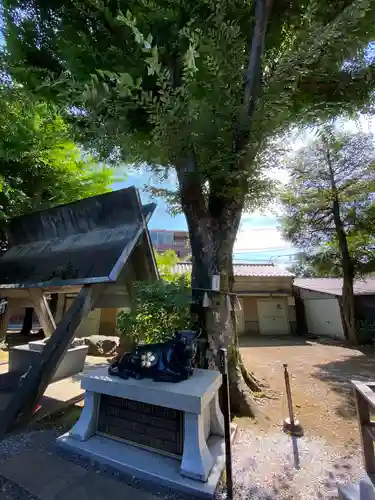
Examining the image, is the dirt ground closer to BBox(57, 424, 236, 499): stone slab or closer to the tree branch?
BBox(57, 424, 236, 499): stone slab

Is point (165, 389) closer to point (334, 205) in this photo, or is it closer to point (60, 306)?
point (334, 205)

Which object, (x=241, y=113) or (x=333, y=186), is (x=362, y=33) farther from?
(x=333, y=186)

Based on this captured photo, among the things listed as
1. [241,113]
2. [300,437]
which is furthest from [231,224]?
[300,437]

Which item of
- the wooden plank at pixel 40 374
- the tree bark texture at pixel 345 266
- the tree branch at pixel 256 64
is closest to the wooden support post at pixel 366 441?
the tree branch at pixel 256 64

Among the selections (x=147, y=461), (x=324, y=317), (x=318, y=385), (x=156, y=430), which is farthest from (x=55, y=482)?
(x=324, y=317)

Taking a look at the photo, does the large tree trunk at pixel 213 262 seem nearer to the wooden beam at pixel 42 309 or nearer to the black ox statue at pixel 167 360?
the black ox statue at pixel 167 360

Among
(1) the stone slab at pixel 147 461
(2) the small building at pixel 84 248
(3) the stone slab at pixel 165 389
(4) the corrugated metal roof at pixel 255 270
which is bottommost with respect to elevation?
(1) the stone slab at pixel 147 461

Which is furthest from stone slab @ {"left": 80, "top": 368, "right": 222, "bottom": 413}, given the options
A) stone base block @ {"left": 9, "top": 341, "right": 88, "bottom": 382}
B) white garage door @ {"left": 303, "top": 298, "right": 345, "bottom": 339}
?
white garage door @ {"left": 303, "top": 298, "right": 345, "bottom": 339}

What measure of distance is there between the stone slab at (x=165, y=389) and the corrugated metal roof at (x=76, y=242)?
4.02 ft

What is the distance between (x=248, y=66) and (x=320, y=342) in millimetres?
12098

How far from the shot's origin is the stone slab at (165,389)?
2369 millimetres

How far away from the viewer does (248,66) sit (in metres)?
3.43

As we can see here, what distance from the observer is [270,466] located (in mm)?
2564

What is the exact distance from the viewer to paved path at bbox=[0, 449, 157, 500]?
2129mm
